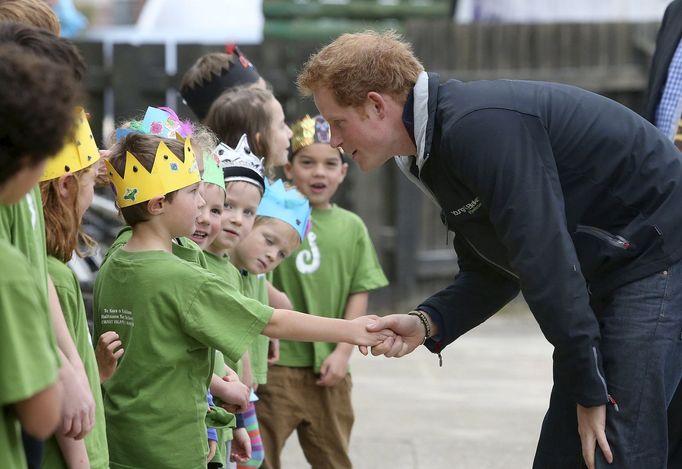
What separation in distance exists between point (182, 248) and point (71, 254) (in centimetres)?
69

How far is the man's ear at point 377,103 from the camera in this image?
3.86 m

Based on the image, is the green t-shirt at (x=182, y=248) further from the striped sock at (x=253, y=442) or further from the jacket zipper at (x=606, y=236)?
the jacket zipper at (x=606, y=236)

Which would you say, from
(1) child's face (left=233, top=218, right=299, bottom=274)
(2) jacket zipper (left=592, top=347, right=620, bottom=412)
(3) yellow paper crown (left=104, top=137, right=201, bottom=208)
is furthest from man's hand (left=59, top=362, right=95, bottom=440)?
(1) child's face (left=233, top=218, right=299, bottom=274)

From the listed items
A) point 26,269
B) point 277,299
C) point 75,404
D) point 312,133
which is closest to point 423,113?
point 75,404

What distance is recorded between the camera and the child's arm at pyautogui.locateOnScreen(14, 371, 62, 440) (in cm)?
264

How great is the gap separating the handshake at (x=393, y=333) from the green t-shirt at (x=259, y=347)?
0.80 meters

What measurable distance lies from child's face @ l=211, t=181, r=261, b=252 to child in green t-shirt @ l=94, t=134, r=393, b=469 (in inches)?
22.7

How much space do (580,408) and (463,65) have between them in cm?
678

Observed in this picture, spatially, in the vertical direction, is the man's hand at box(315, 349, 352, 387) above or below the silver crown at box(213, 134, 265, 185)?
below

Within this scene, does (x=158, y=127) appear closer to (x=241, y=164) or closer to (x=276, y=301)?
(x=241, y=164)

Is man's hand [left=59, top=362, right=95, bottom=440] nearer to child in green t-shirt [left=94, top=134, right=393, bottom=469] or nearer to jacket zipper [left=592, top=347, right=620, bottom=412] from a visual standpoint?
child in green t-shirt [left=94, top=134, right=393, bottom=469]


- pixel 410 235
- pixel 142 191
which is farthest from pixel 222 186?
pixel 410 235

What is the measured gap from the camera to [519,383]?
820cm

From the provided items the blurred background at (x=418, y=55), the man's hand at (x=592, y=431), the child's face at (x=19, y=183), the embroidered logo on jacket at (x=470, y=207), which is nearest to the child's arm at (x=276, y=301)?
the embroidered logo on jacket at (x=470, y=207)
